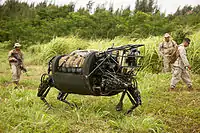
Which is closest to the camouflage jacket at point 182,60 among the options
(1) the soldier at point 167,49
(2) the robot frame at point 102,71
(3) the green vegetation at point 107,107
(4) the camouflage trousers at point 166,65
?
(3) the green vegetation at point 107,107

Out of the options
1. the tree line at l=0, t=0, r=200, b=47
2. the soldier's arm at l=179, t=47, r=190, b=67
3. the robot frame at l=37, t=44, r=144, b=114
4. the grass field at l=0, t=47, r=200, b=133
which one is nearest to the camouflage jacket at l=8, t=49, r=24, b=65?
the grass field at l=0, t=47, r=200, b=133

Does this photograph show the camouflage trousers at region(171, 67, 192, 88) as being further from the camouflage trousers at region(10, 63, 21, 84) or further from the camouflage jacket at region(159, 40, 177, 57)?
the camouflage trousers at region(10, 63, 21, 84)

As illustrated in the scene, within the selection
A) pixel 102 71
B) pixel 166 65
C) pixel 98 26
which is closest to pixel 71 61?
pixel 102 71

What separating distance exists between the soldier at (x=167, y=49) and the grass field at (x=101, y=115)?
2536mm

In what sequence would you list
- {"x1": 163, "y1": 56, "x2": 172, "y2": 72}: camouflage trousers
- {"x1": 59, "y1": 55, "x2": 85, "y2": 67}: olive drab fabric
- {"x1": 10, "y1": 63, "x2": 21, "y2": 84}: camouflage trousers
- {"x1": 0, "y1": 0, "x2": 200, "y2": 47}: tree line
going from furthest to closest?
{"x1": 0, "y1": 0, "x2": 200, "y2": 47}: tree line → {"x1": 163, "y1": 56, "x2": 172, "y2": 72}: camouflage trousers → {"x1": 10, "y1": 63, "x2": 21, "y2": 84}: camouflage trousers → {"x1": 59, "y1": 55, "x2": 85, "y2": 67}: olive drab fabric

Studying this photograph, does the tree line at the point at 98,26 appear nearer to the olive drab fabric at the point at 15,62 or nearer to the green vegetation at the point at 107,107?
the green vegetation at the point at 107,107

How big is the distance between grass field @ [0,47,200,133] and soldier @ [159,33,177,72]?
254cm

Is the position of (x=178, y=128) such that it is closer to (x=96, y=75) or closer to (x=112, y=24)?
(x=96, y=75)

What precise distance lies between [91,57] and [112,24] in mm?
13102

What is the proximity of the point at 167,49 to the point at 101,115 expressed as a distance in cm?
505

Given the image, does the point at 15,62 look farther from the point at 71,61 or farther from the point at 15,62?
the point at 71,61

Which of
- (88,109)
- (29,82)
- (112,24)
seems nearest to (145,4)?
(112,24)

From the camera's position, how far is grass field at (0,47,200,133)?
452 cm

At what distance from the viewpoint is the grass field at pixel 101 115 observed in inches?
178
